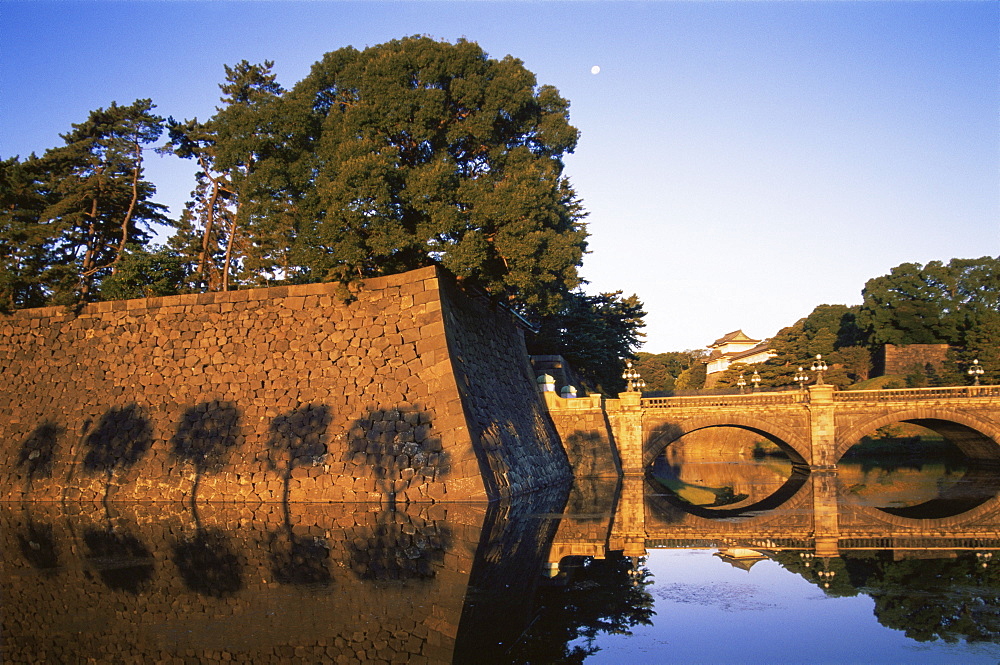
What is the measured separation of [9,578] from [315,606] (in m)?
5.44

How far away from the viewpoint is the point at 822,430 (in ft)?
108

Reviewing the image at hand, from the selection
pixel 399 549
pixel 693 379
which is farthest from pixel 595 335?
pixel 693 379

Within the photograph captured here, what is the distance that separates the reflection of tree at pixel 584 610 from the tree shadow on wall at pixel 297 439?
454 inches

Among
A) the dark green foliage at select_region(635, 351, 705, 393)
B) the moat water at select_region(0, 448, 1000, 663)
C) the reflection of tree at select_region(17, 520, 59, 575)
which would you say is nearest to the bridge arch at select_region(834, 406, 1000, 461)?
the moat water at select_region(0, 448, 1000, 663)

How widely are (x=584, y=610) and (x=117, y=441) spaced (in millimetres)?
19002

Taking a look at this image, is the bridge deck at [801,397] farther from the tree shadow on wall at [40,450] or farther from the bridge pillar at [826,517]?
the tree shadow on wall at [40,450]

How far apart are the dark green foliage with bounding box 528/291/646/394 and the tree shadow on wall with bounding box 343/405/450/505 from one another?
786 inches

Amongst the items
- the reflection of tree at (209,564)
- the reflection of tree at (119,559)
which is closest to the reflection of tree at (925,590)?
the reflection of tree at (209,564)

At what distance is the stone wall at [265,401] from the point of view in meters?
19.9

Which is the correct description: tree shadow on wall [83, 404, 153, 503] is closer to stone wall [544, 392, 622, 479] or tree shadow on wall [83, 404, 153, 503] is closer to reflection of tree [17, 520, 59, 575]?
reflection of tree [17, 520, 59, 575]

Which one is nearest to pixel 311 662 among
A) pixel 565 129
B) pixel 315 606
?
pixel 315 606

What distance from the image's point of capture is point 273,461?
20.6 m

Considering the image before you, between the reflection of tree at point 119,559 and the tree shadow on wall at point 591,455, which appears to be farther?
the tree shadow on wall at point 591,455

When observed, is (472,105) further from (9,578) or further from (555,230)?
(9,578)
